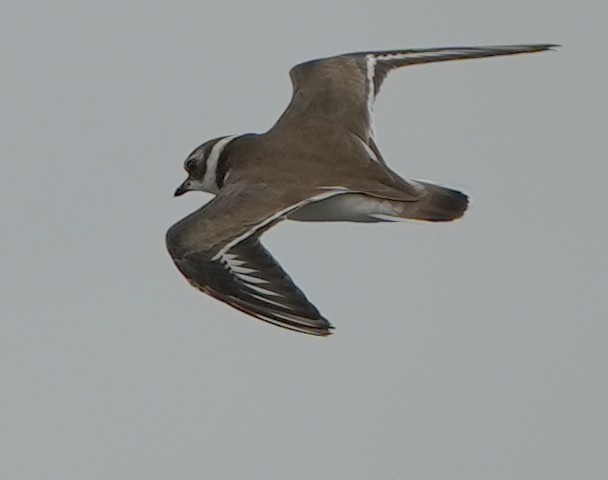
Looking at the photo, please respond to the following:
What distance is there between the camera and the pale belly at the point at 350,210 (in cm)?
1698

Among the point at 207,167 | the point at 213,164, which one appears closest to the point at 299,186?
the point at 213,164

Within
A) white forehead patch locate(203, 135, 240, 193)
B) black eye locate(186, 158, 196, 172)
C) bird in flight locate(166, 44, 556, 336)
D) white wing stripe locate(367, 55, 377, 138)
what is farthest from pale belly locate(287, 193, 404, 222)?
black eye locate(186, 158, 196, 172)

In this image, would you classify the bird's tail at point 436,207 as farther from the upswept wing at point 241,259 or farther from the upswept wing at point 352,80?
the upswept wing at point 352,80

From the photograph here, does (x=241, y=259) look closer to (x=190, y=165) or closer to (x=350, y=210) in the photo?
(x=350, y=210)

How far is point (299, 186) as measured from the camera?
54.9 ft

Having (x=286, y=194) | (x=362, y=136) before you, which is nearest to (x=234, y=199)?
(x=286, y=194)

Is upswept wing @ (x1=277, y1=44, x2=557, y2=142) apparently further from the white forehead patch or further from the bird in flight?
the white forehead patch

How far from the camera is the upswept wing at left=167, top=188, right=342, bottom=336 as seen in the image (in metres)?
15.4

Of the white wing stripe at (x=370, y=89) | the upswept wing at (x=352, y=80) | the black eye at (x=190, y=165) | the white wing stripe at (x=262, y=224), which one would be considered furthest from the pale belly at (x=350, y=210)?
the black eye at (x=190, y=165)

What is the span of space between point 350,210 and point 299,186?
1.62 ft

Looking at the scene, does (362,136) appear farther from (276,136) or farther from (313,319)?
(313,319)

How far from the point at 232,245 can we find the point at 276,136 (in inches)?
78.7

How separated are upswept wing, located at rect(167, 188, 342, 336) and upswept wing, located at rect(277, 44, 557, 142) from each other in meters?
1.65

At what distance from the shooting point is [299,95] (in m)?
18.5
